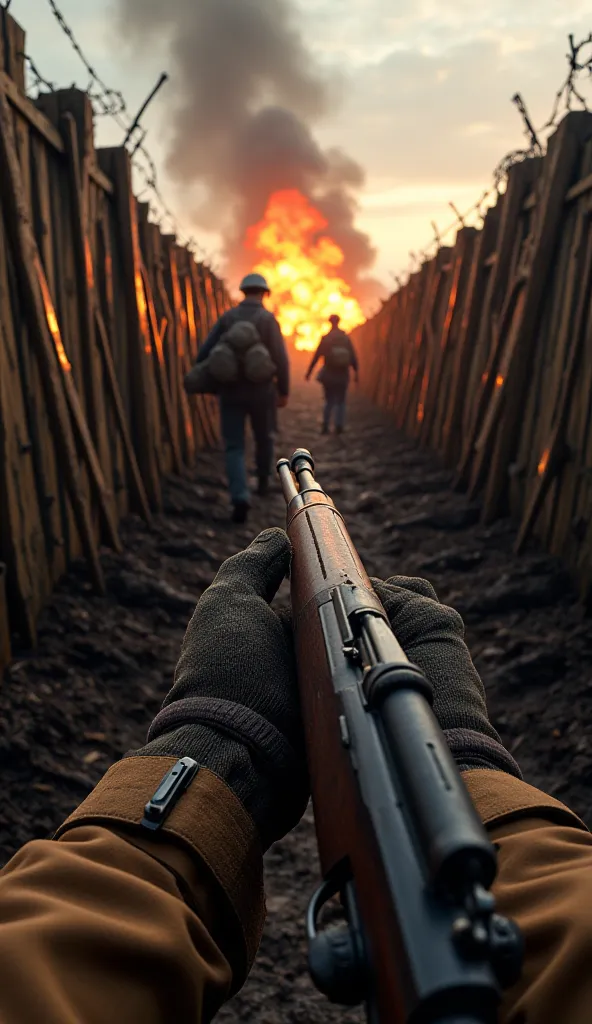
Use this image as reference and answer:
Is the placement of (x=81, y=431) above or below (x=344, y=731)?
above

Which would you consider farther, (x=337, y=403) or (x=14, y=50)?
(x=337, y=403)

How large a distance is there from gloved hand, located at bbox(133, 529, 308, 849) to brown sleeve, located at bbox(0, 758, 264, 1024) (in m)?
0.07

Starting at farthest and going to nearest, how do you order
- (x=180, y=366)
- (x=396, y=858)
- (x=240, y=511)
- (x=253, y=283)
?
(x=180, y=366)
(x=253, y=283)
(x=240, y=511)
(x=396, y=858)

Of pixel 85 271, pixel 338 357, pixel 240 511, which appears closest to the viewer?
pixel 85 271

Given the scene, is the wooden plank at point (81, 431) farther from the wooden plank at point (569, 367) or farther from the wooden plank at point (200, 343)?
the wooden plank at point (200, 343)

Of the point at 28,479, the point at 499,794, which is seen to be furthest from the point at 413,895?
the point at 28,479

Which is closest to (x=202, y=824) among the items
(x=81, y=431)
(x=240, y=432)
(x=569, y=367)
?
(x=81, y=431)

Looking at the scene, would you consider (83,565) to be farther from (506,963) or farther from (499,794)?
(506,963)

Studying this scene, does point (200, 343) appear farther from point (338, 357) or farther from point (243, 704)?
point (243, 704)

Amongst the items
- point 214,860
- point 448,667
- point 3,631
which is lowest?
point 3,631

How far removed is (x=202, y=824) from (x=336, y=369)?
38.8 feet

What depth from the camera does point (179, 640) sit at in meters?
4.18

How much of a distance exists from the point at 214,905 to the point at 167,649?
308cm

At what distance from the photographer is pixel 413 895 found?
68cm
